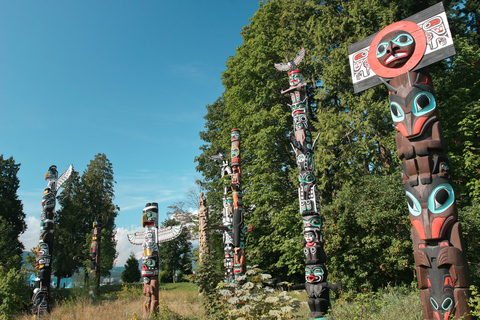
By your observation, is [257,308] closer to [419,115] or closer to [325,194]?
[419,115]

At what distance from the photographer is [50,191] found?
12.7m

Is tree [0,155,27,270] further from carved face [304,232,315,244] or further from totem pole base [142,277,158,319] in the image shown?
carved face [304,232,315,244]

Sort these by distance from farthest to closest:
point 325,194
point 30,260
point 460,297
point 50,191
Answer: point 325,194 → point 30,260 → point 50,191 → point 460,297

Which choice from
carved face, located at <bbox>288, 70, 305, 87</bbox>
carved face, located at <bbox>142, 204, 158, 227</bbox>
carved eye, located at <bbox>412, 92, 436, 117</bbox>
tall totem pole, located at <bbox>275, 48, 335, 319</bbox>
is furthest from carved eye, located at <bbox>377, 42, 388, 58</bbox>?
carved face, located at <bbox>142, 204, 158, 227</bbox>

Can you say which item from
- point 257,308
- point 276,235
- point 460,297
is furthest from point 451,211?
point 276,235

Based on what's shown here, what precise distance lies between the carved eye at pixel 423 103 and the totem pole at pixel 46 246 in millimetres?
12695

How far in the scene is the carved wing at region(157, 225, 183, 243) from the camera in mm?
8289

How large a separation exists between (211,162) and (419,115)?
55.7 ft

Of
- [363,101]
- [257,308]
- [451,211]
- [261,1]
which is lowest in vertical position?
[257,308]

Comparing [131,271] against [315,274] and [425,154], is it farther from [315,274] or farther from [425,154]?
[425,154]

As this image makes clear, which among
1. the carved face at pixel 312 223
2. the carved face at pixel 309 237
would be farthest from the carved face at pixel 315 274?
the carved face at pixel 312 223

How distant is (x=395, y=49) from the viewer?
19.0ft

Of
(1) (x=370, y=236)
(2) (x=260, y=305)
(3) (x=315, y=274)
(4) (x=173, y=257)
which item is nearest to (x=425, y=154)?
(3) (x=315, y=274)

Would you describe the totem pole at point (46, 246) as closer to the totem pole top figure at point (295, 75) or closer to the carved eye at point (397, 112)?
the totem pole top figure at point (295, 75)
